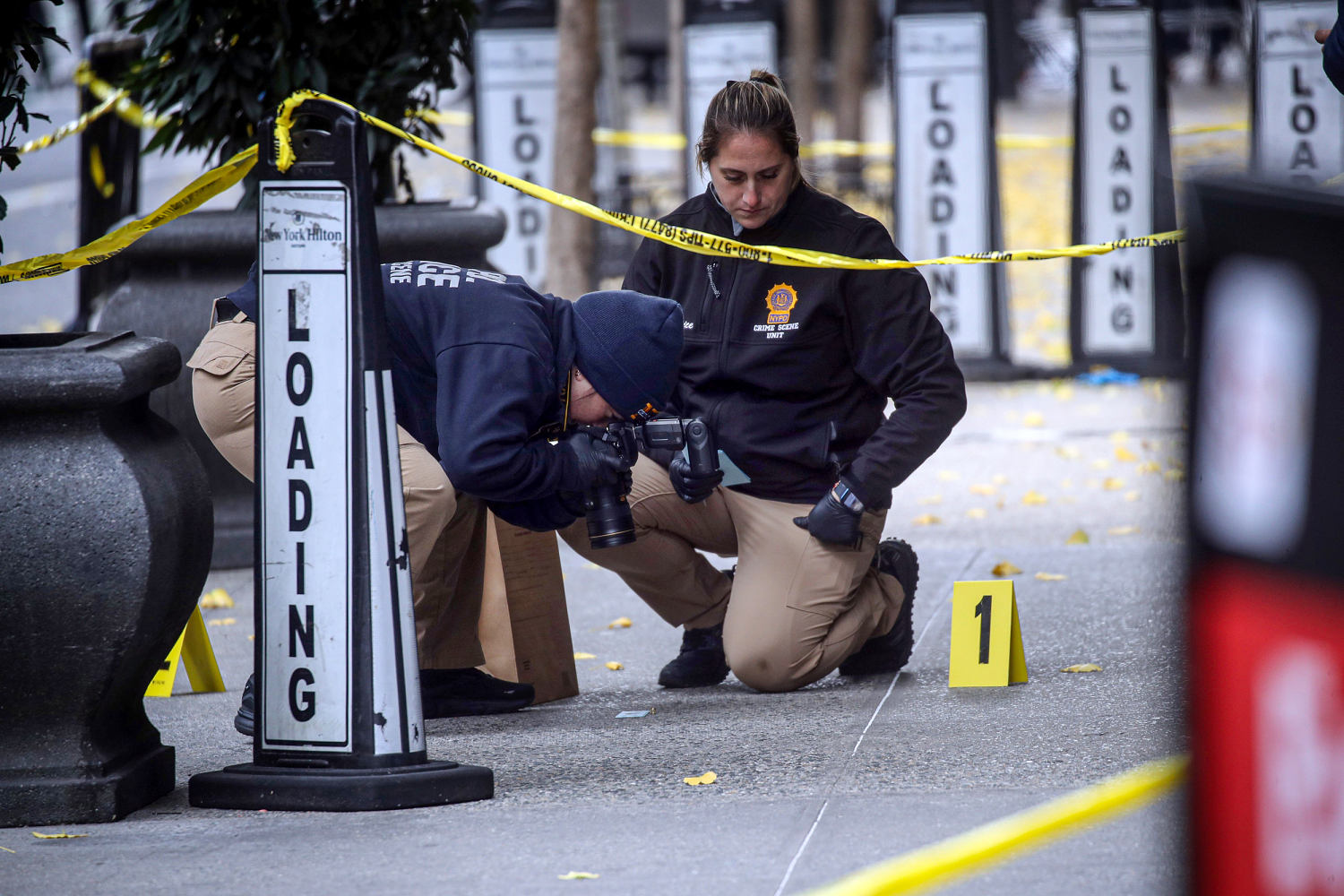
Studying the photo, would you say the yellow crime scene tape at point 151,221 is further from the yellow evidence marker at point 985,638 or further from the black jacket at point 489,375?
the yellow evidence marker at point 985,638

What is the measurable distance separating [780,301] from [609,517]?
85cm

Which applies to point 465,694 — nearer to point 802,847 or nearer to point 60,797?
point 60,797

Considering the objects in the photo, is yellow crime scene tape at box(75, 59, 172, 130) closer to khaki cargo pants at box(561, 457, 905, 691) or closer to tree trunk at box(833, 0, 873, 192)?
khaki cargo pants at box(561, 457, 905, 691)

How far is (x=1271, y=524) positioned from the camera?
1.28 metres

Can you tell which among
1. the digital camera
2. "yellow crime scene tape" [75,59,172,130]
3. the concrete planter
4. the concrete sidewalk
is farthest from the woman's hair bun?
"yellow crime scene tape" [75,59,172,130]

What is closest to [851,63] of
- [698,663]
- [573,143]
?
[573,143]

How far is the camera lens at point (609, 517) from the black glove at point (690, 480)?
0.36m

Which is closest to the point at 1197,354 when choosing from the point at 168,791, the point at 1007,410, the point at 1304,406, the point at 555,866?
the point at 1304,406

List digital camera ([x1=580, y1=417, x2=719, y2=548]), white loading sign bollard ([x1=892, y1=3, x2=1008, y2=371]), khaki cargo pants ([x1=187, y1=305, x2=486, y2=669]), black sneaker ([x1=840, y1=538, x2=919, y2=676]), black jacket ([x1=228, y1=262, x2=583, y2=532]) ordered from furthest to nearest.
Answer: white loading sign bollard ([x1=892, y1=3, x2=1008, y2=371]), black sneaker ([x1=840, y1=538, x2=919, y2=676]), khaki cargo pants ([x1=187, y1=305, x2=486, y2=669]), digital camera ([x1=580, y1=417, x2=719, y2=548]), black jacket ([x1=228, y1=262, x2=583, y2=532])

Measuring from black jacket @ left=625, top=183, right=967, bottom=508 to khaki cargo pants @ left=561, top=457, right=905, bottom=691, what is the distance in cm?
13

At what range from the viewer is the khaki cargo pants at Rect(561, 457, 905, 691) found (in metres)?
4.15

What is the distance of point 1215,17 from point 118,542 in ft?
101

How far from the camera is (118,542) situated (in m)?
3.10

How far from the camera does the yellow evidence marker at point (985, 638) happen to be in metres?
4.12
